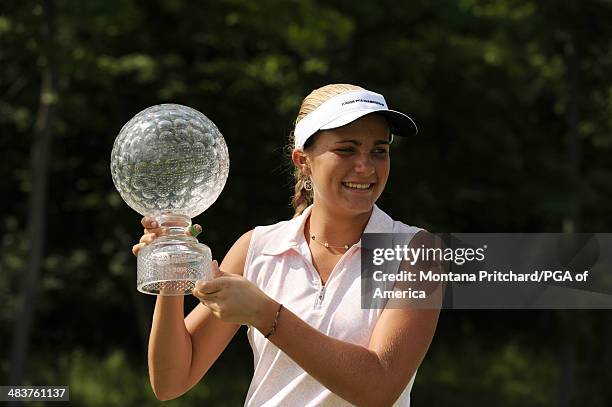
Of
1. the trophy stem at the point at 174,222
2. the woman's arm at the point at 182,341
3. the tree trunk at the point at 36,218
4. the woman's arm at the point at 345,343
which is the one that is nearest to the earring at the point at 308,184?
the woman's arm at the point at 182,341

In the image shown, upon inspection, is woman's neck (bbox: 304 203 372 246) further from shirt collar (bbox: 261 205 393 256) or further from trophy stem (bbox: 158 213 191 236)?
trophy stem (bbox: 158 213 191 236)

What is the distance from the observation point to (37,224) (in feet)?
41.8

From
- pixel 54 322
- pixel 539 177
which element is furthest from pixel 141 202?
pixel 54 322

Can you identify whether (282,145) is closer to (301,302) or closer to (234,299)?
(301,302)

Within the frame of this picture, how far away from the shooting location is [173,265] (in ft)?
7.93

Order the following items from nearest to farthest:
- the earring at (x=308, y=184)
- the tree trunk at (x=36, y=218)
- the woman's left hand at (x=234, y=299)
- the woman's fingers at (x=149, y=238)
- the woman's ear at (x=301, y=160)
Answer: the woman's left hand at (x=234, y=299), the woman's fingers at (x=149, y=238), the woman's ear at (x=301, y=160), the earring at (x=308, y=184), the tree trunk at (x=36, y=218)

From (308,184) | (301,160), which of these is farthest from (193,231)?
(308,184)

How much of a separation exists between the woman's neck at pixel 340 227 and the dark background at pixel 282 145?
1003cm

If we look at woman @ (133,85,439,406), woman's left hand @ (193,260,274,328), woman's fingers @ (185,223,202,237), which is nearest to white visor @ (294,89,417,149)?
woman @ (133,85,439,406)

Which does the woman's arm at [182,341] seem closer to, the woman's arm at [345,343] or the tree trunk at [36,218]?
the woman's arm at [345,343]

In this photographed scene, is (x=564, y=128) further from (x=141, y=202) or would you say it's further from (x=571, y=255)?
(x=141, y=202)

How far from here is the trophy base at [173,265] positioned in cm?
241

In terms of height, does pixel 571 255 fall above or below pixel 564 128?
below

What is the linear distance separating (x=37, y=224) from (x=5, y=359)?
2423mm
